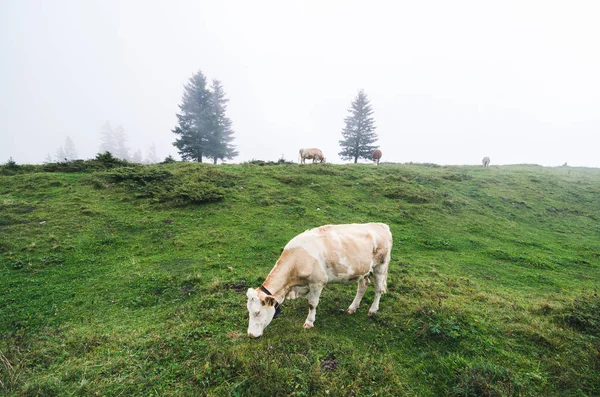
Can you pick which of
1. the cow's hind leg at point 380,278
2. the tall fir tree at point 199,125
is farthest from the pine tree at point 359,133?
the cow's hind leg at point 380,278

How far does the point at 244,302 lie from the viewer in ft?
22.1

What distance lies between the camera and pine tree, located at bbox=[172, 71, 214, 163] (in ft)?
111

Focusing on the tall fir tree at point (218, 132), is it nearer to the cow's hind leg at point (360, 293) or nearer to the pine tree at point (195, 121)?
the pine tree at point (195, 121)

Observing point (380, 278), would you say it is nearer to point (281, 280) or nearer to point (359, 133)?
point (281, 280)

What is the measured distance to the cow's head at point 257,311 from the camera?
5121mm

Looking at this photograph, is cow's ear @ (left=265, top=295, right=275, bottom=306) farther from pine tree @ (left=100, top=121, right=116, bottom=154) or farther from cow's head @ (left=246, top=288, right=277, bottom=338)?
pine tree @ (left=100, top=121, right=116, bottom=154)

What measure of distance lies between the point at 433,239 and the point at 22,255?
1559 centimetres

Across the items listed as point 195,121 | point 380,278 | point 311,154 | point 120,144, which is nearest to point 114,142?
point 120,144

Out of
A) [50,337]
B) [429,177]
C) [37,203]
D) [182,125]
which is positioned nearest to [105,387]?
[50,337]

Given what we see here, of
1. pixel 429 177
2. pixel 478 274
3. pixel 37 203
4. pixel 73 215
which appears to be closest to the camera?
pixel 478 274

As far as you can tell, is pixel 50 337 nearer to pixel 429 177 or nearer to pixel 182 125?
pixel 429 177

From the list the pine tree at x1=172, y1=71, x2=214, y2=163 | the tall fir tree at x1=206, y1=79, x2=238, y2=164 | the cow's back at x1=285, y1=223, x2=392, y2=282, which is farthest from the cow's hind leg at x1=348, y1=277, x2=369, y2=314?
the tall fir tree at x1=206, y1=79, x2=238, y2=164

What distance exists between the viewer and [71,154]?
79125 mm

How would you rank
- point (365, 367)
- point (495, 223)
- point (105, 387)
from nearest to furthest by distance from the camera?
point (105, 387) < point (365, 367) < point (495, 223)
